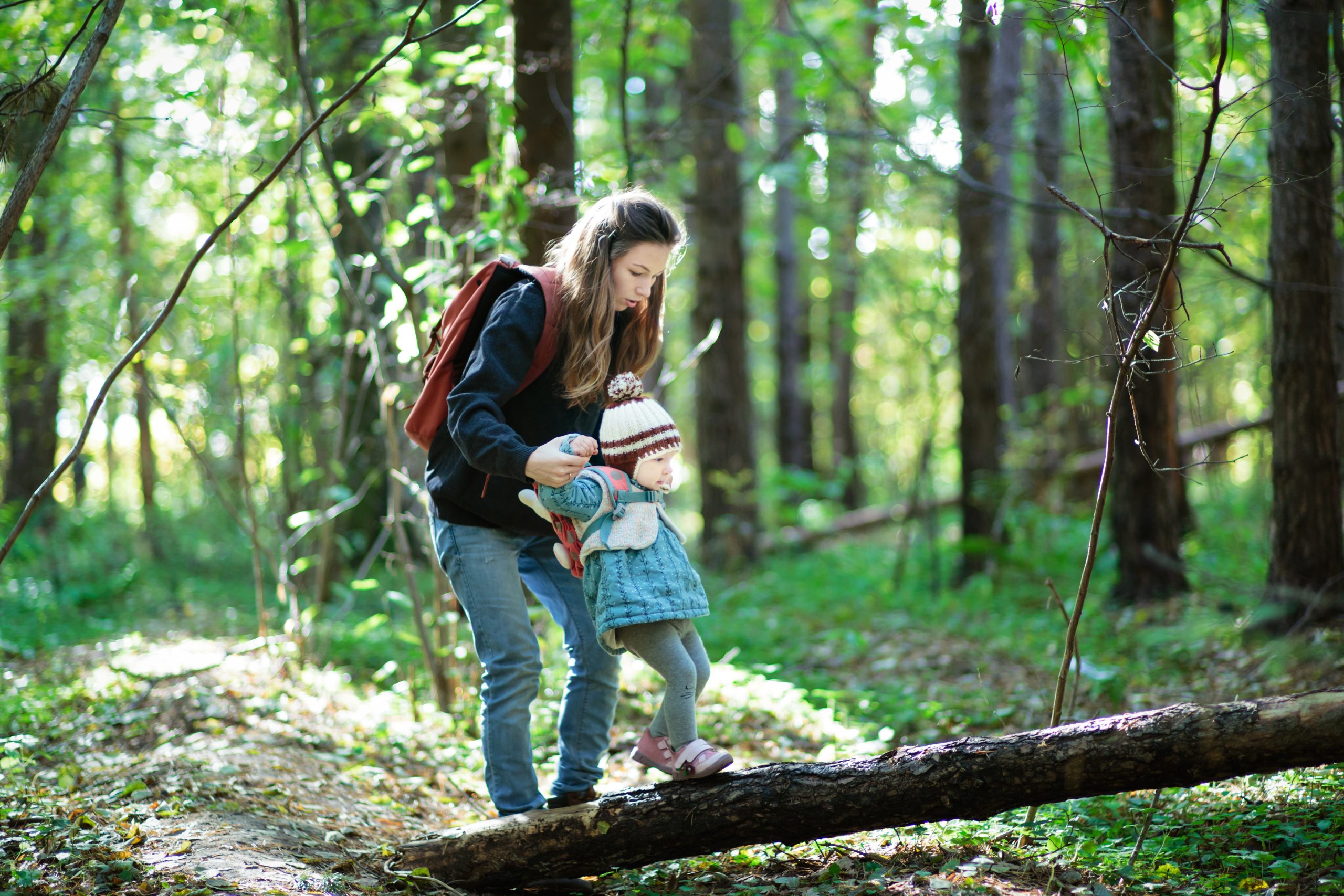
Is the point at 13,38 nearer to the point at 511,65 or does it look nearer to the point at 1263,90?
the point at 511,65

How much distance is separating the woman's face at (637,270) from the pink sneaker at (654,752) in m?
1.36

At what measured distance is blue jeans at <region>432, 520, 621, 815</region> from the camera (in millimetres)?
2930

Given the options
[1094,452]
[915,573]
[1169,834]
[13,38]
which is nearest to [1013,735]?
[1169,834]

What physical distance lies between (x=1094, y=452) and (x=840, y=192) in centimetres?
624

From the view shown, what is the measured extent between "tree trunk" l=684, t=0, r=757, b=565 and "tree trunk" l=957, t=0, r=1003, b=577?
2.41 metres

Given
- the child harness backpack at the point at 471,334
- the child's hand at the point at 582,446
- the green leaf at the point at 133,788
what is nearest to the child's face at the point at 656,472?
the child's hand at the point at 582,446

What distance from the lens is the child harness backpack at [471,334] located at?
2920 mm

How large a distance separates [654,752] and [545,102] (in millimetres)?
4263

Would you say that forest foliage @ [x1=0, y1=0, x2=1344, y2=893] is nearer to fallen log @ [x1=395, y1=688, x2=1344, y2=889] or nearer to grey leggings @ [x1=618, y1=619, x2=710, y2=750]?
fallen log @ [x1=395, y1=688, x2=1344, y2=889]

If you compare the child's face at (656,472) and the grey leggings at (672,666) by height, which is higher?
A: the child's face at (656,472)

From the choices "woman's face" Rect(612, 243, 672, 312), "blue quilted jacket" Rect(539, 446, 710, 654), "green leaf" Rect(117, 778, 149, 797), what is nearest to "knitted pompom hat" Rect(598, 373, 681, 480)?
"blue quilted jacket" Rect(539, 446, 710, 654)

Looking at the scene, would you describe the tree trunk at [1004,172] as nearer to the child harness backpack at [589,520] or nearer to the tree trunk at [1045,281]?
the tree trunk at [1045,281]

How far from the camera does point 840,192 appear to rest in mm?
15148

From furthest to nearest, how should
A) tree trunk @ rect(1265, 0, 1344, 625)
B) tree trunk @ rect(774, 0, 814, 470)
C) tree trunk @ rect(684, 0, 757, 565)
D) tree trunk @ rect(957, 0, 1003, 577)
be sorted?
1. tree trunk @ rect(774, 0, 814, 470)
2. tree trunk @ rect(684, 0, 757, 565)
3. tree trunk @ rect(957, 0, 1003, 577)
4. tree trunk @ rect(1265, 0, 1344, 625)
